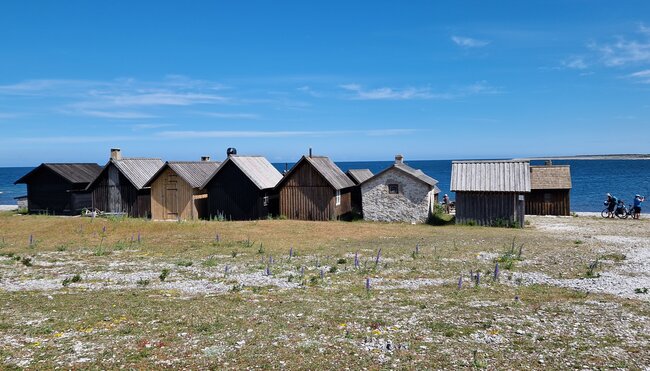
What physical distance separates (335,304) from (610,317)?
768cm

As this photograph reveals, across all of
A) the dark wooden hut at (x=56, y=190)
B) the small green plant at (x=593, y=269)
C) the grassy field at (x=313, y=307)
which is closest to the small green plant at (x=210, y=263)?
the grassy field at (x=313, y=307)

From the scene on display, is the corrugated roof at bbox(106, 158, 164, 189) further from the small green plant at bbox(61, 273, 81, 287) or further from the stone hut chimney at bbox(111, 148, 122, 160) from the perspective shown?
the small green plant at bbox(61, 273, 81, 287)

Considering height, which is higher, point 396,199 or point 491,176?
point 491,176

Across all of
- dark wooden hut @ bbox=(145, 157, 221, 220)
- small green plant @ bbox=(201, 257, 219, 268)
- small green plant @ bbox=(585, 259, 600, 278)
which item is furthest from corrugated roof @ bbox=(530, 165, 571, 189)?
small green plant @ bbox=(201, 257, 219, 268)

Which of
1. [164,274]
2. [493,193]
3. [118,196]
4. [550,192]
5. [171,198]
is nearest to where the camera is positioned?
[164,274]

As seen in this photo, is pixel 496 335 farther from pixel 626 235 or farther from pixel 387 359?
pixel 626 235

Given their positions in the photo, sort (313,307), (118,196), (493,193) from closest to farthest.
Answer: (313,307), (493,193), (118,196)

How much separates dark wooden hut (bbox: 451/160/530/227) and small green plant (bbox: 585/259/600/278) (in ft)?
45.6

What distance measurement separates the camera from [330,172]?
4147cm

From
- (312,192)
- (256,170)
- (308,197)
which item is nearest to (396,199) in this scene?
(312,192)

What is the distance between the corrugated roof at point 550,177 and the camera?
4281 cm

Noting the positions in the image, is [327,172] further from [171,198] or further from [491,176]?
[171,198]

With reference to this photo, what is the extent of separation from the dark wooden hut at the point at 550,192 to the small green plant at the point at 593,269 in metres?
23.0

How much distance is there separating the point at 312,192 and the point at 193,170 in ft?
36.8
